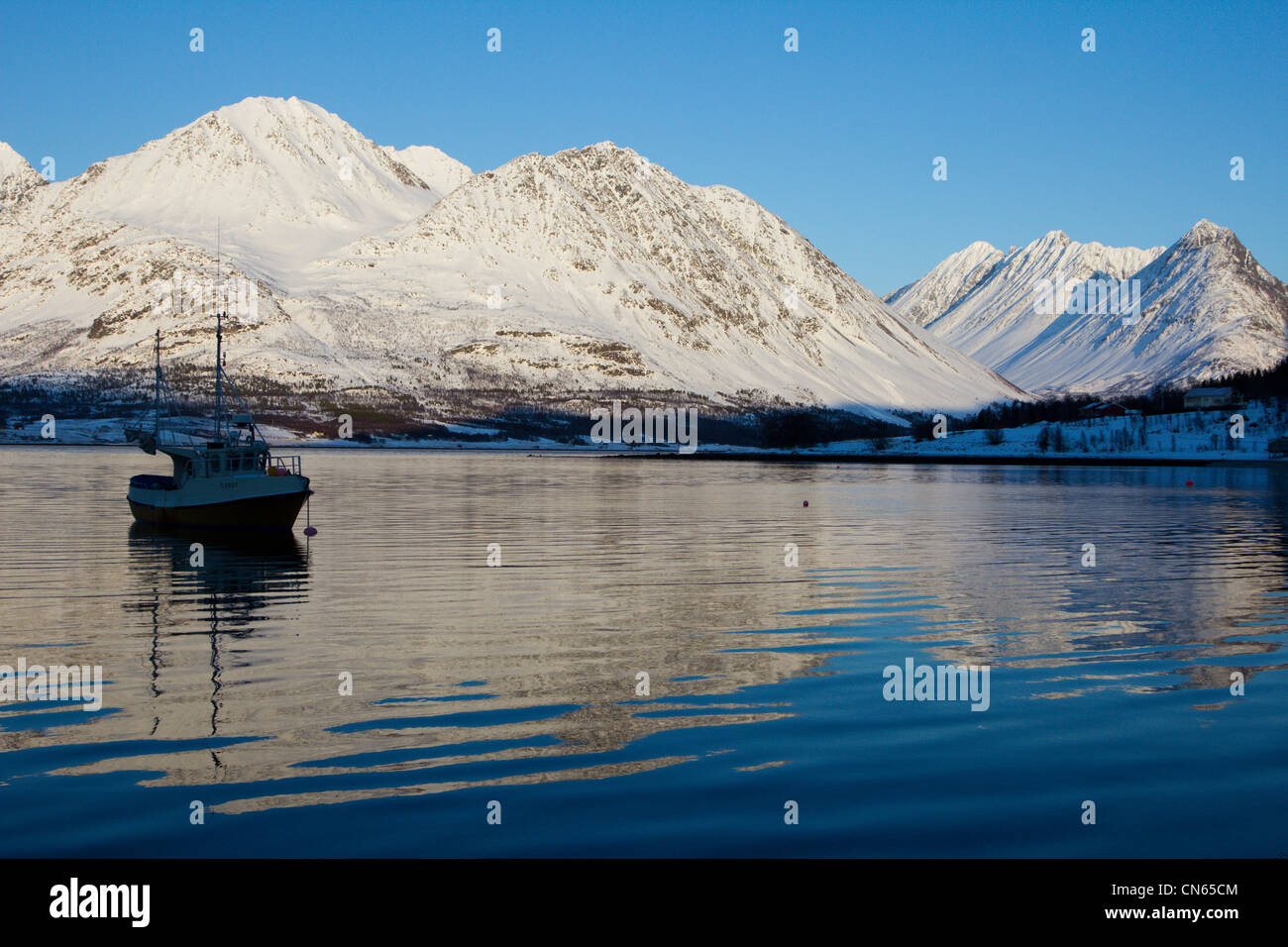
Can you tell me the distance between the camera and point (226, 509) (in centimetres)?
6450

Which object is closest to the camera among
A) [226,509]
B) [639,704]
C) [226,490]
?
[639,704]

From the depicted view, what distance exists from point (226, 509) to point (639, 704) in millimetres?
46794

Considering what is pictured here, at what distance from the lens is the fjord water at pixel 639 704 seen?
1622 cm

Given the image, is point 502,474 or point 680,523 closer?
point 680,523

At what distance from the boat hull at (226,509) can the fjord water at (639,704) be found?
7.43m

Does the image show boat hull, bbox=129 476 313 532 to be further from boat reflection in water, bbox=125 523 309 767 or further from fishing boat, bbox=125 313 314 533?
boat reflection in water, bbox=125 523 309 767

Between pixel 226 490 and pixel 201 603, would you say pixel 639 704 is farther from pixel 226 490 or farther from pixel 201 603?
pixel 226 490

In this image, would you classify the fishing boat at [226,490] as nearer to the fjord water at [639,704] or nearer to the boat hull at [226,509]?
the boat hull at [226,509]

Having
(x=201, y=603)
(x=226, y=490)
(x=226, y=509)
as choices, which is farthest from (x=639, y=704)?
(x=226, y=509)

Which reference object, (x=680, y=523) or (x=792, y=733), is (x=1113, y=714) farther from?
(x=680, y=523)

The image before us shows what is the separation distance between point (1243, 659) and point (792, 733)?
13.1 meters

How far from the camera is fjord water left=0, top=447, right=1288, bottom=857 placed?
16.2 m
